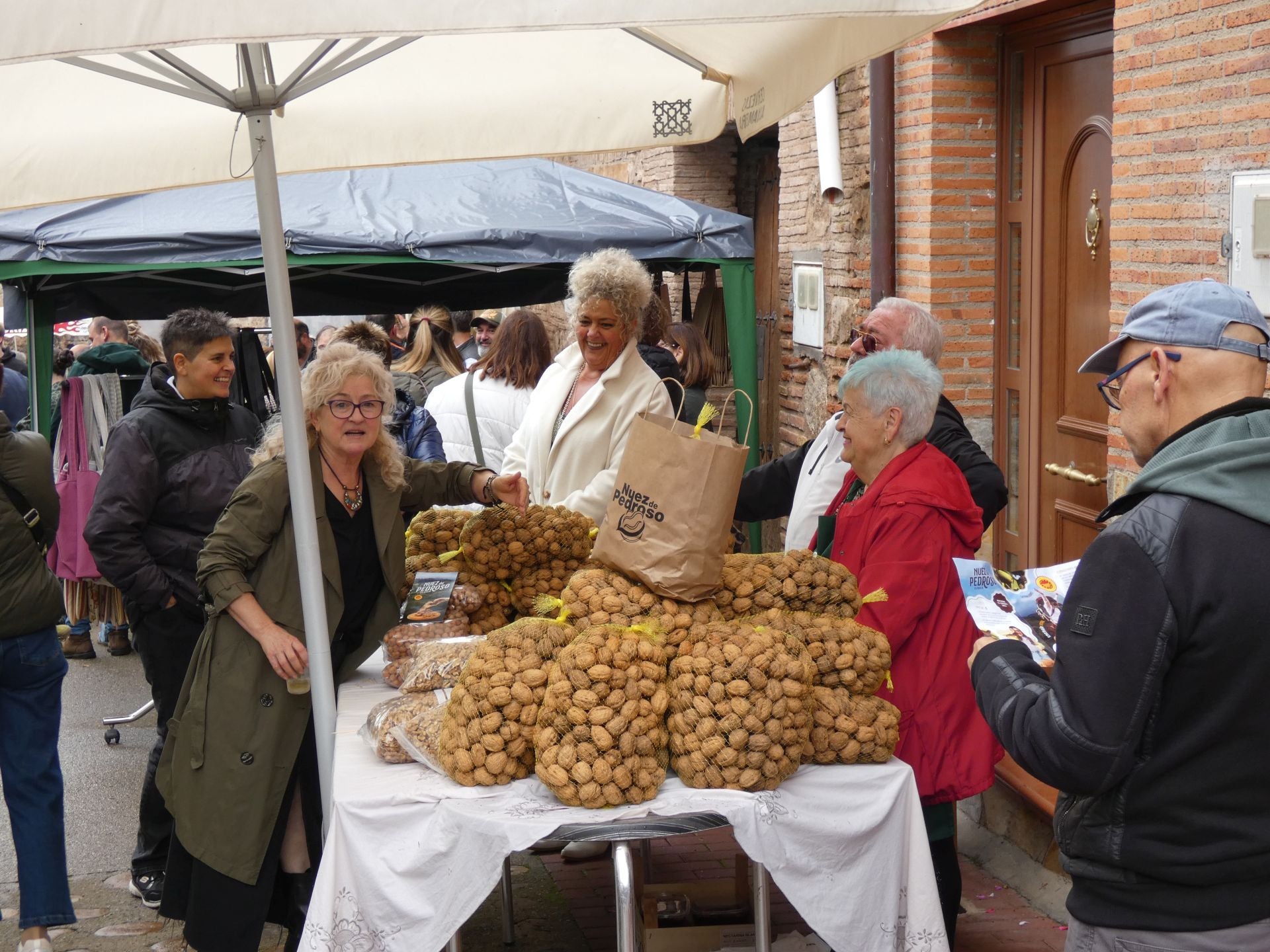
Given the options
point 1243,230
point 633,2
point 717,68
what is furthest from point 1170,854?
point 717,68

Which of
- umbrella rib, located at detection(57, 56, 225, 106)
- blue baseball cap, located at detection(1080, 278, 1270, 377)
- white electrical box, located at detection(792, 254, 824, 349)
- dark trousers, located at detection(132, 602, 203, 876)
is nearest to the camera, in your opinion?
blue baseball cap, located at detection(1080, 278, 1270, 377)

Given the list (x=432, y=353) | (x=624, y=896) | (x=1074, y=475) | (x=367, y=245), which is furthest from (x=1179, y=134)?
(x=432, y=353)

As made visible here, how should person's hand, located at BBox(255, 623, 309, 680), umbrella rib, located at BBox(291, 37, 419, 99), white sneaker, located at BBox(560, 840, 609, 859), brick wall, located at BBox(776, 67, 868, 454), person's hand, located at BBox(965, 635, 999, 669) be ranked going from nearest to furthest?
person's hand, located at BBox(965, 635, 999, 669)
umbrella rib, located at BBox(291, 37, 419, 99)
person's hand, located at BBox(255, 623, 309, 680)
white sneaker, located at BBox(560, 840, 609, 859)
brick wall, located at BBox(776, 67, 868, 454)

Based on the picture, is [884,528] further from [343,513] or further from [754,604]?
[343,513]

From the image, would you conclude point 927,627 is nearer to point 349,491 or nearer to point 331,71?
point 349,491

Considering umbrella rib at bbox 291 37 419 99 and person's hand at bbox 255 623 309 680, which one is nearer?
umbrella rib at bbox 291 37 419 99

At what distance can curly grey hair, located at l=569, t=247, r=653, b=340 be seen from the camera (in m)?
4.80

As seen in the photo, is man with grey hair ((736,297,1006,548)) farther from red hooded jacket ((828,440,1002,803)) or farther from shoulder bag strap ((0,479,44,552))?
shoulder bag strap ((0,479,44,552))

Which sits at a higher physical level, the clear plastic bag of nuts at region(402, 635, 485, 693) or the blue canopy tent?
the blue canopy tent

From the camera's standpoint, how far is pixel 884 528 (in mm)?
3318

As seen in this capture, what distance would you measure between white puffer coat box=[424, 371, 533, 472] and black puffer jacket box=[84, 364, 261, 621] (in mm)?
1929

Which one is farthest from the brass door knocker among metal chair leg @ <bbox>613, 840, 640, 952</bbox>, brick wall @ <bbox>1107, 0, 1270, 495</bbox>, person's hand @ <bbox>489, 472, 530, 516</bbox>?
metal chair leg @ <bbox>613, 840, 640, 952</bbox>

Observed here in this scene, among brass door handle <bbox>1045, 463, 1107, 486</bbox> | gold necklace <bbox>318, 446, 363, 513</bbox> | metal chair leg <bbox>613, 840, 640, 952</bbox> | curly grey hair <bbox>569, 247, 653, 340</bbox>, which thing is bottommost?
metal chair leg <bbox>613, 840, 640, 952</bbox>

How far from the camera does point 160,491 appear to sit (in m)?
4.59
